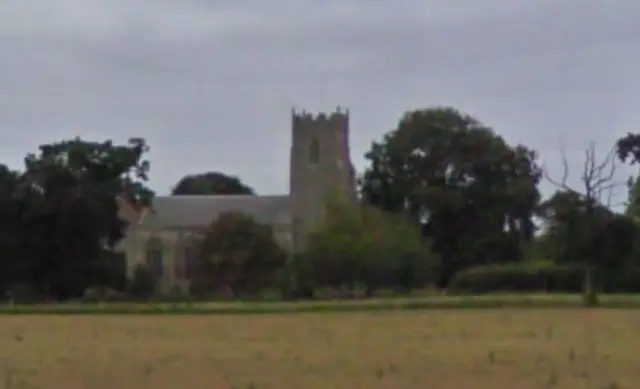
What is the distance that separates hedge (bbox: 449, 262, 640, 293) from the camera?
61.7 metres

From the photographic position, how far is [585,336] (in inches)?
1049

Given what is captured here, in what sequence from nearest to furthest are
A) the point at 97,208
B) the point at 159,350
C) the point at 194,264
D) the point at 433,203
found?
the point at 159,350, the point at 97,208, the point at 433,203, the point at 194,264

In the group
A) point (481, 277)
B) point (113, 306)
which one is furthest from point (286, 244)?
point (113, 306)

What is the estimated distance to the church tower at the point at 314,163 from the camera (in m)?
101

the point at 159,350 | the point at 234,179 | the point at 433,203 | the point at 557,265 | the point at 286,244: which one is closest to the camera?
the point at 159,350

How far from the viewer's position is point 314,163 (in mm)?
102375

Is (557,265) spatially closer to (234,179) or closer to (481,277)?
(481,277)

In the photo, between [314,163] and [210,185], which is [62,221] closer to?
[314,163]

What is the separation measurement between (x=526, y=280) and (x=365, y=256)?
835 centimetres

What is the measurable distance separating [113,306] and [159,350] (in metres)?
29.8

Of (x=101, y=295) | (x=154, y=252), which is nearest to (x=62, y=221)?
(x=101, y=295)

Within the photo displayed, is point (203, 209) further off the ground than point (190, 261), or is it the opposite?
point (203, 209)

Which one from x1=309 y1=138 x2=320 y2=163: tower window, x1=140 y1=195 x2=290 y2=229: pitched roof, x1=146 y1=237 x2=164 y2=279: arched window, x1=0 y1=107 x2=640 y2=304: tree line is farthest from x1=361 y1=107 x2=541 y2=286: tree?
x1=146 y1=237 x2=164 y2=279: arched window

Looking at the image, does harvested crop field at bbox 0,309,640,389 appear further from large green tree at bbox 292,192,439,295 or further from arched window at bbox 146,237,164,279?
arched window at bbox 146,237,164,279
